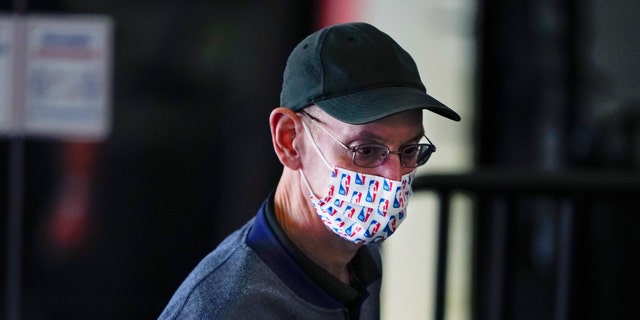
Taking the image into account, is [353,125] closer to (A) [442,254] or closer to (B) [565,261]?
(A) [442,254]

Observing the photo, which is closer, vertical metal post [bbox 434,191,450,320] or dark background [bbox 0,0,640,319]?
vertical metal post [bbox 434,191,450,320]

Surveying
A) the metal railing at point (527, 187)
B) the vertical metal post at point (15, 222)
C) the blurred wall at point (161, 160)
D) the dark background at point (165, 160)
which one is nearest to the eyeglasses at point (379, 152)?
the metal railing at point (527, 187)

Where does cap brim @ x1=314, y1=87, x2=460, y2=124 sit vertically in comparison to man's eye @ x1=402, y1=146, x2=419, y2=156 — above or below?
above

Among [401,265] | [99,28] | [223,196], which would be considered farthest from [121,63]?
[401,265]

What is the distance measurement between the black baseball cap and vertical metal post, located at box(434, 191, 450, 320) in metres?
1.27

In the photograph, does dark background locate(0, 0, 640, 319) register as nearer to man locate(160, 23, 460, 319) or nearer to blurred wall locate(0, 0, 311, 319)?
blurred wall locate(0, 0, 311, 319)

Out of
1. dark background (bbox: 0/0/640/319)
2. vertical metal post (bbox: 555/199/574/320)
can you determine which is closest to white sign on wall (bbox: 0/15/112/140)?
dark background (bbox: 0/0/640/319)

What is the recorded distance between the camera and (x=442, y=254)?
2779 mm

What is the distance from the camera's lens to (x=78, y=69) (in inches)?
116

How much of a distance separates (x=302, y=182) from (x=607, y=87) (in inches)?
112

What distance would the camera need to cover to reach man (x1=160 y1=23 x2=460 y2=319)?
146 centimetres

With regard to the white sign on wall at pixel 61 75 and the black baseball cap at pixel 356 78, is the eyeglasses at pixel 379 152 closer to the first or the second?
the black baseball cap at pixel 356 78

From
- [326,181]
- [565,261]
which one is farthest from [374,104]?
[565,261]

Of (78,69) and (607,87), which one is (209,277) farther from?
(607,87)
